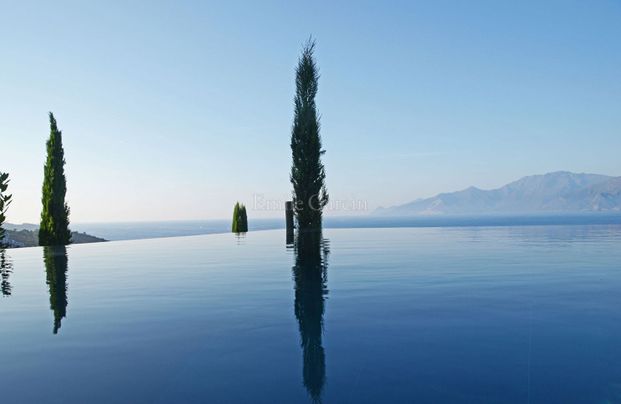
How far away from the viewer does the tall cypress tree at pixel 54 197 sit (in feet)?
79.0

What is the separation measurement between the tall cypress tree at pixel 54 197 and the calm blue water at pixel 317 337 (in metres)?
15.6

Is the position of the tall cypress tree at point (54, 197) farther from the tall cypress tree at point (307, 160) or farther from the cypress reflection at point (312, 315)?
the cypress reflection at point (312, 315)

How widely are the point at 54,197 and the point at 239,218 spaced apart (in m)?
11.6

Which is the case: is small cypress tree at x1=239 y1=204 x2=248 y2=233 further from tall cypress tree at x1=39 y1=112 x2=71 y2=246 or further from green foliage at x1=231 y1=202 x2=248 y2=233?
tall cypress tree at x1=39 y1=112 x2=71 y2=246

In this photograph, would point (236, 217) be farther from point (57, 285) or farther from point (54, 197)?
point (57, 285)

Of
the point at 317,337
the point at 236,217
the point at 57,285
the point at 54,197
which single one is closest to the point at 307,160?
the point at 236,217

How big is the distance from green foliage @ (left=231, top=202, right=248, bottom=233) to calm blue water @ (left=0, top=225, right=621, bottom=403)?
20794 mm

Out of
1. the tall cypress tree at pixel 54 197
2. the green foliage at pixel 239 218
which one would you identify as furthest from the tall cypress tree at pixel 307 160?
the tall cypress tree at pixel 54 197

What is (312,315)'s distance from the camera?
19.9 feet

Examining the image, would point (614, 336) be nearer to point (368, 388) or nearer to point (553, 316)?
point (553, 316)

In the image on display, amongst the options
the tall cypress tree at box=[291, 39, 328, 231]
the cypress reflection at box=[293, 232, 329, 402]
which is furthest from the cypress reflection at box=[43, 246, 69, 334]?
the tall cypress tree at box=[291, 39, 328, 231]

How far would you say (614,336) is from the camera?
16.5 feet

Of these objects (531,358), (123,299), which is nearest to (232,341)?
(531,358)

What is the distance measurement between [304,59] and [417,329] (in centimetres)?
2404
